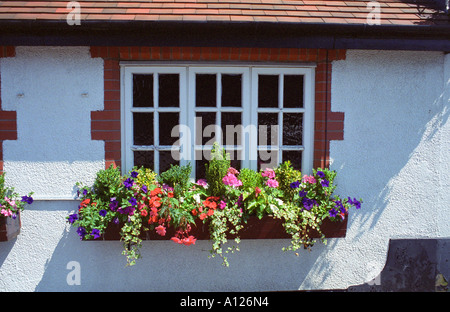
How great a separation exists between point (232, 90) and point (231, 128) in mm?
409

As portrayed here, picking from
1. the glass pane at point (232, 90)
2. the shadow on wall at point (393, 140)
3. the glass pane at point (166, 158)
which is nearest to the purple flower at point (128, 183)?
the glass pane at point (166, 158)

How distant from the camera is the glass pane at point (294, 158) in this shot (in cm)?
385

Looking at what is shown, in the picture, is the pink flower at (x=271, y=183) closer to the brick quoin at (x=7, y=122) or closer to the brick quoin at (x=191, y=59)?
the brick quoin at (x=191, y=59)

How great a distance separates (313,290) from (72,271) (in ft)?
8.36

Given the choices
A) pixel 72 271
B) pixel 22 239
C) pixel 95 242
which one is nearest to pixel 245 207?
pixel 95 242

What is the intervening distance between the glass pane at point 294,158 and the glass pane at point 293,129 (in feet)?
0.36

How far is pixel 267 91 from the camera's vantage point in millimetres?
3816

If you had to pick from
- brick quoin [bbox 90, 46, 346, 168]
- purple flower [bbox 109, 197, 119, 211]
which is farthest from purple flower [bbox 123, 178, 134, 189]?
brick quoin [bbox 90, 46, 346, 168]

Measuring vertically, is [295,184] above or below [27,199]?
above

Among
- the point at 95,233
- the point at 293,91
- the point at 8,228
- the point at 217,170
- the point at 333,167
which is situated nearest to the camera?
the point at 95,233

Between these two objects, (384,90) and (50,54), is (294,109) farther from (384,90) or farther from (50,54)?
(50,54)

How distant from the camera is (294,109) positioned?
149 inches

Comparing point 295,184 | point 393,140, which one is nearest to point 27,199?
point 295,184

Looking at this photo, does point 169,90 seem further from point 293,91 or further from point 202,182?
point 293,91
